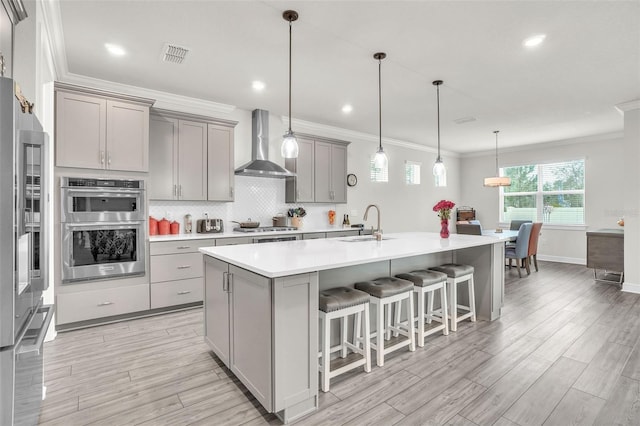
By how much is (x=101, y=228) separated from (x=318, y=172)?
10.6ft

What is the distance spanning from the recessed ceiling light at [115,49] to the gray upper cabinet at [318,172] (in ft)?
8.69

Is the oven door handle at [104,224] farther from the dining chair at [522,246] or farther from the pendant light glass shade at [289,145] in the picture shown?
the dining chair at [522,246]

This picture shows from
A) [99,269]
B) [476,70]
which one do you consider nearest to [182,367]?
[99,269]

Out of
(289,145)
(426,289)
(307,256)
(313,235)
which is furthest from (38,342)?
(313,235)

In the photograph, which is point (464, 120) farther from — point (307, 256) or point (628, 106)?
point (307, 256)

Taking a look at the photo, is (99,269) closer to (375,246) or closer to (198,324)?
(198,324)

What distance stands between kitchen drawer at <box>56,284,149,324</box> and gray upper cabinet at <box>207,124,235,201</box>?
4.85ft

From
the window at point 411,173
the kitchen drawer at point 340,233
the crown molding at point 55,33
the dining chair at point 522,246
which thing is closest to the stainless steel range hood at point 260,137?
the kitchen drawer at point 340,233

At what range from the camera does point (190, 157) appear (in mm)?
4262

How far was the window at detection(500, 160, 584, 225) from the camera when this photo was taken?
7.14 metres

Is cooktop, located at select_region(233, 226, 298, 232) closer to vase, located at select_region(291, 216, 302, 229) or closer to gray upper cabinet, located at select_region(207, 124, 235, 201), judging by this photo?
vase, located at select_region(291, 216, 302, 229)

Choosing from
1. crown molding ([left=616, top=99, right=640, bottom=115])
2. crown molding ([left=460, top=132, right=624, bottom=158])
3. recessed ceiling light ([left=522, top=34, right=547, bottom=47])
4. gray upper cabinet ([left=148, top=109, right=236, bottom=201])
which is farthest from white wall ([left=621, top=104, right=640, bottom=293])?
gray upper cabinet ([left=148, top=109, right=236, bottom=201])

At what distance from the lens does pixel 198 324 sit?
137 inches

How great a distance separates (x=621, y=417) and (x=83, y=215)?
4587 mm
